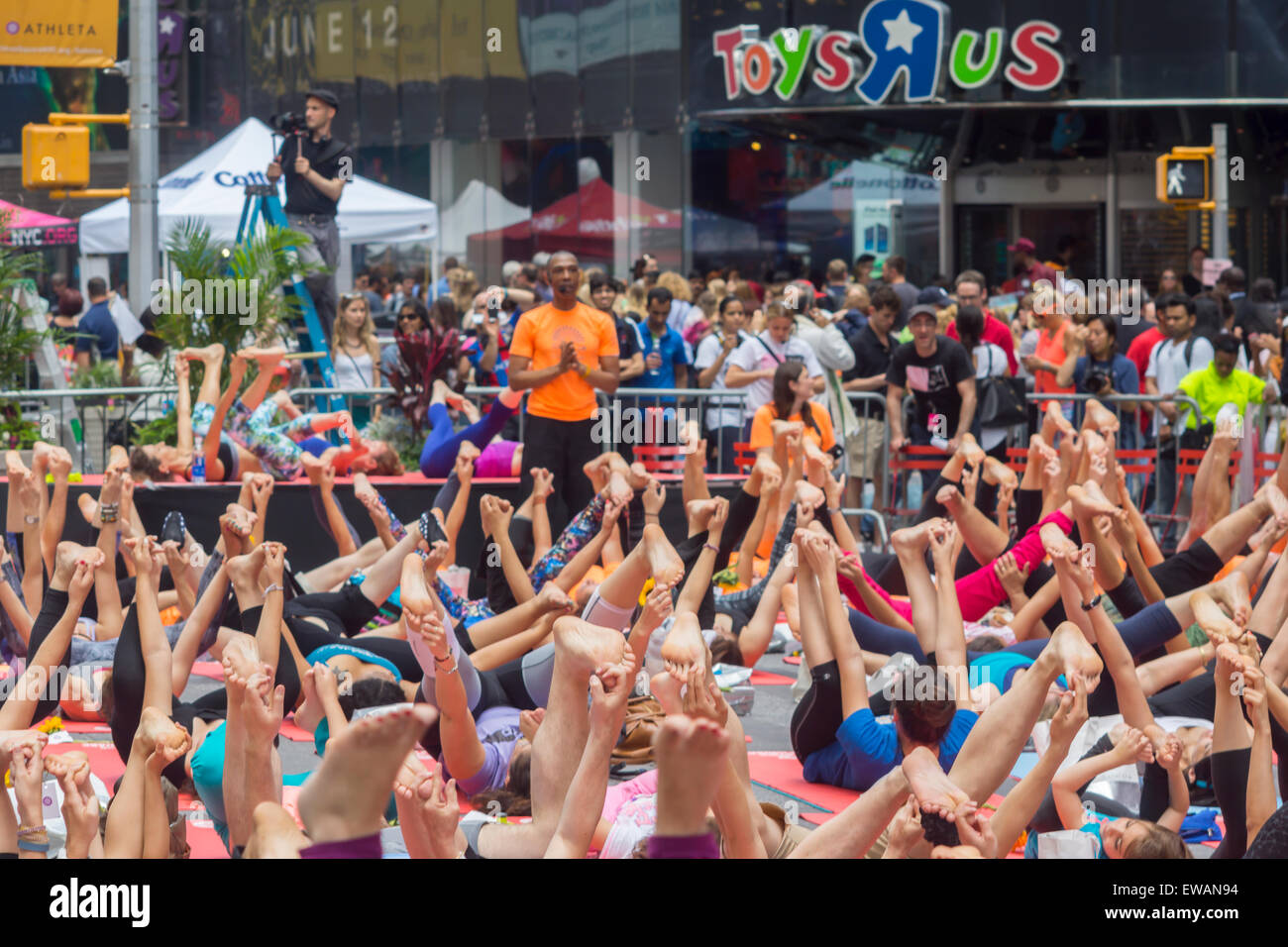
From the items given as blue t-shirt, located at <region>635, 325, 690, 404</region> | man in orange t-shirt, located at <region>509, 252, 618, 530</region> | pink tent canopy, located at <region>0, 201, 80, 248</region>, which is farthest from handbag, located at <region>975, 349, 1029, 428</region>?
pink tent canopy, located at <region>0, 201, 80, 248</region>

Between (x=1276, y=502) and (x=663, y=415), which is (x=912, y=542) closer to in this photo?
(x=1276, y=502)

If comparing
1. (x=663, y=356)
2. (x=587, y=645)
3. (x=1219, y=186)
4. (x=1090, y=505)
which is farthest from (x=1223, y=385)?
(x=587, y=645)

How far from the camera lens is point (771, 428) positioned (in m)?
10.2

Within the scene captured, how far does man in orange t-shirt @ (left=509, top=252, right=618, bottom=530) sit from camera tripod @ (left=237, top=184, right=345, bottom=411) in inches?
149

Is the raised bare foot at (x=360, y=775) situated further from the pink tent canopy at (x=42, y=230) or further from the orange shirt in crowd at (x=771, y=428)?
the pink tent canopy at (x=42, y=230)

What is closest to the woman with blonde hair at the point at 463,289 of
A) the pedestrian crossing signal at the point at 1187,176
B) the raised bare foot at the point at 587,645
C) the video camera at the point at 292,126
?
the video camera at the point at 292,126

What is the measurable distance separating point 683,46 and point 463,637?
63.7 ft

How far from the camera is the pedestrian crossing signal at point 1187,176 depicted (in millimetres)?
14898

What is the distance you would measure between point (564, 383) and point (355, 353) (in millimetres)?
3708

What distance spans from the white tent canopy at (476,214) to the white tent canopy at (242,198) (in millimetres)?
9924

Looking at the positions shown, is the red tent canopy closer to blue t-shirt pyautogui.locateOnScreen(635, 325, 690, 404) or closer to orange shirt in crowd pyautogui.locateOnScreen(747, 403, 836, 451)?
blue t-shirt pyautogui.locateOnScreen(635, 325, 690, 404)

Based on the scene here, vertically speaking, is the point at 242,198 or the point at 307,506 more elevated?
the point at 242,198
